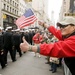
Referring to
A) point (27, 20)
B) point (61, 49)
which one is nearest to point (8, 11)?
point (27, 20)

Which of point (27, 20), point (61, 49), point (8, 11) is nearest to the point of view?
point (61, 49)

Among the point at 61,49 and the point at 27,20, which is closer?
the point at 61,49

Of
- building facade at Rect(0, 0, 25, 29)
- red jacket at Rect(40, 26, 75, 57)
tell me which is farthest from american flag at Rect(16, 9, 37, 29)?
building facade at Rect(0, 0, 25, 29)

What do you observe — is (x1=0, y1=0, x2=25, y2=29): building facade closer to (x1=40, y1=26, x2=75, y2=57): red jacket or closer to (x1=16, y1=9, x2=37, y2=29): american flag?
(x1=16, y1=9, x2=37, y2=29): american flag

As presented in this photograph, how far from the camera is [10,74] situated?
1005cm

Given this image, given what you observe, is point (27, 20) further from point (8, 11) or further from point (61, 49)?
point (8, 11)

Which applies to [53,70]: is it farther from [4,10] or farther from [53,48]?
[4,10]

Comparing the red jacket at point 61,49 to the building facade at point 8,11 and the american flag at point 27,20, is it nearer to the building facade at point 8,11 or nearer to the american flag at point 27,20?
the american flag at point 27,20

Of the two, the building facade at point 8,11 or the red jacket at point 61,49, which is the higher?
the building facade at point 8,11

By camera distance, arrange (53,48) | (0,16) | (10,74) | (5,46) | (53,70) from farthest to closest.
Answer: (0,16), (5,46), (53,70), (10,74), (53,48)

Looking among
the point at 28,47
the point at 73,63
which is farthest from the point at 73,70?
the point at 28,47

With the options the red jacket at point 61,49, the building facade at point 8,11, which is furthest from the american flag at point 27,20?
the building facade at point 8,11

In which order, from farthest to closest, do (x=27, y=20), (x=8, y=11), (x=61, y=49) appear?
(x=8, y=11) < (x=27, y=20) < (x=61, y=49)

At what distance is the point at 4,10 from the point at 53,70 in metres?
45.1
